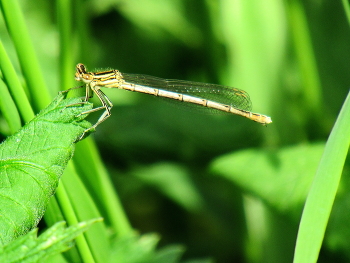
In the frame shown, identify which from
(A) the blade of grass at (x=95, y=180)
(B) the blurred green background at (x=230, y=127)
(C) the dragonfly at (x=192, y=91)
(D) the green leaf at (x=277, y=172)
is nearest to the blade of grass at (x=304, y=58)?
(B) the blurred green background at (x=230, y=127)

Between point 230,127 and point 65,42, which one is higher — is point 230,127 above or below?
below

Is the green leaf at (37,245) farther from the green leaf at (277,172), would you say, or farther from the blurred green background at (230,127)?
the green leaf at (277,172)

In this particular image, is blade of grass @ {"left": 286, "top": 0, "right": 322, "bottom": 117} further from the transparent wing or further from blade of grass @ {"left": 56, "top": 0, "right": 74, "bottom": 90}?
blade of grass @ {"left": 56, "top": 0, "right": 74, "bottom": 90}

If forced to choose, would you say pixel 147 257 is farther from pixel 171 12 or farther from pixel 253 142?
pixel 171 12

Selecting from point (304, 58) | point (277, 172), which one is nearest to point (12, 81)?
point (277, 172)

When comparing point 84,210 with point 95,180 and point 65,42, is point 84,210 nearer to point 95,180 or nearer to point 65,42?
point 95,180
